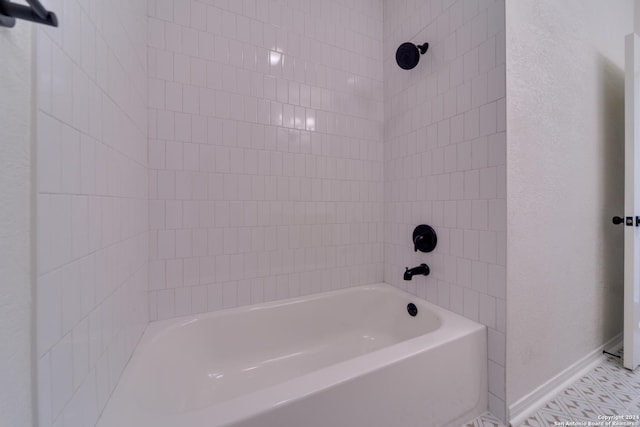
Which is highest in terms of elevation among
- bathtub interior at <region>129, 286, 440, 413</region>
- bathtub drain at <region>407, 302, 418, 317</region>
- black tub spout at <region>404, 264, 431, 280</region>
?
black tub spout at <region>404, 264, 431, 280</region>

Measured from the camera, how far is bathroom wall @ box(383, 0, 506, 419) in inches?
42.7

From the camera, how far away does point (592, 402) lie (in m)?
1.16

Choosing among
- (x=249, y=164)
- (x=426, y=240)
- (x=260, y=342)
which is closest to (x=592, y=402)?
(x=426, y=240)

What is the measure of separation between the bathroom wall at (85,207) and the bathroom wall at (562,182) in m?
1.49

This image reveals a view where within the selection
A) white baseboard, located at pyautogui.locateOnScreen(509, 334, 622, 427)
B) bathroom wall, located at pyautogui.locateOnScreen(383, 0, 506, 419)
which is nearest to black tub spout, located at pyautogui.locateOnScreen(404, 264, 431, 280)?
bathroom wall, located at pyautogui.locateOnScreen(383, 0, 506, 419)

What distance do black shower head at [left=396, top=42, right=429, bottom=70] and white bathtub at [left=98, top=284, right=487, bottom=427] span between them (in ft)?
4.69

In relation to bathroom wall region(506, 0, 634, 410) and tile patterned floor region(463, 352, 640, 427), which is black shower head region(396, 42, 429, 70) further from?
tile patterned floor region(463, 352, 640, 427)

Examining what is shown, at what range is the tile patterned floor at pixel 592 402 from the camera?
1.07 meters

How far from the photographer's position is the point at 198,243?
131cm

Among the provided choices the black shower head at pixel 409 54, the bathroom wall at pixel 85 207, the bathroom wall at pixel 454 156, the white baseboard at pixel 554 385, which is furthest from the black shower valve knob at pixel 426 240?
the bathroom wall at pixel 85 207

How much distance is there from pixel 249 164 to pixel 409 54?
3.74 feet

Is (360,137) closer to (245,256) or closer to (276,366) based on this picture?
(245,256)

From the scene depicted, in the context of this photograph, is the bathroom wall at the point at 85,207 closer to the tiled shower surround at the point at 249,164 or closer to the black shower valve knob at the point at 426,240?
the tiled shower surround at the point at 249,164

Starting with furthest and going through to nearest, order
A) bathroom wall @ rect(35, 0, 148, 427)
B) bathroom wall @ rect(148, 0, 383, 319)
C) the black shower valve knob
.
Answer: the black shower valve knob < bathroom wall @ rect(148, 0, 383, 319) < bathroom wall @ rect(35, 0, 148, 427)
